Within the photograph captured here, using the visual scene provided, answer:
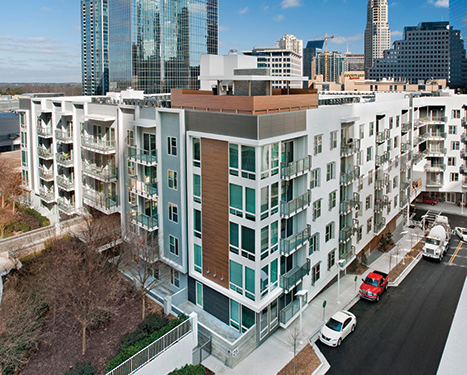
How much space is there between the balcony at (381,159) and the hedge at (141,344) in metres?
21.8

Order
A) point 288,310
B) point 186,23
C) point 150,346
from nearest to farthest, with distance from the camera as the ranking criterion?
point 150,346 → point 288,310 → point 186,23

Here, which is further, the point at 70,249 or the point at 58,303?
the point at 70,249

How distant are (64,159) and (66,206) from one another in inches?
170

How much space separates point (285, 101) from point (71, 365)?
1879 cm

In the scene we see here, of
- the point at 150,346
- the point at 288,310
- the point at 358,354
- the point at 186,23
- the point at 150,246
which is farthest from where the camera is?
the point at 186,23

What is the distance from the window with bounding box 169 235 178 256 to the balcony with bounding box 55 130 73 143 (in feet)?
51.2

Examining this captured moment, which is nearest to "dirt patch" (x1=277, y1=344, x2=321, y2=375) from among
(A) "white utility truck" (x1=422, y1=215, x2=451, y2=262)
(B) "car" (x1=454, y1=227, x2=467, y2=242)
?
(A) "white utility truck" (x1=422, y1=215, x2=451, y2=262)

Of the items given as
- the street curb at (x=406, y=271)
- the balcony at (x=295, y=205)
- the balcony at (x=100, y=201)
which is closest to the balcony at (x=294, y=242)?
the balcony at (x=295, y=205)

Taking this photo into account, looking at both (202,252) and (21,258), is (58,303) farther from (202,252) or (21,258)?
(202,252)

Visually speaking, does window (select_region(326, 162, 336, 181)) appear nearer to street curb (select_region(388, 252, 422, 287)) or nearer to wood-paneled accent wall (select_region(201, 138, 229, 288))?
wood-paneled accent wall (select_region(201, 138, 229, 288))

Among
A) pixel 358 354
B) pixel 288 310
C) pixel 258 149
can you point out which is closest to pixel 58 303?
pixel 288 310

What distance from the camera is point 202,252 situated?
25.1 metres

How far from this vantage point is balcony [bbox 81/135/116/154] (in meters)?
31.0

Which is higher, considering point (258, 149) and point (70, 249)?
point (258, 149)
